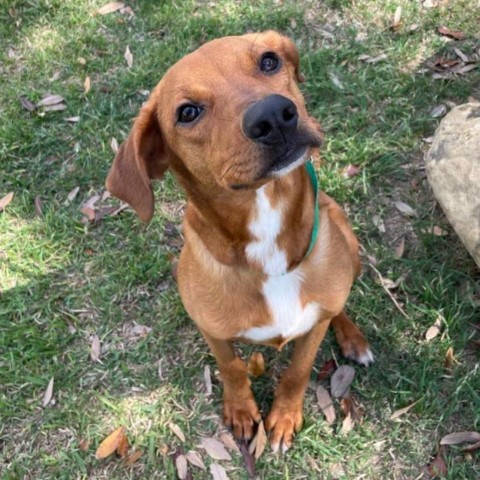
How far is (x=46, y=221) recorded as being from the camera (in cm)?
479

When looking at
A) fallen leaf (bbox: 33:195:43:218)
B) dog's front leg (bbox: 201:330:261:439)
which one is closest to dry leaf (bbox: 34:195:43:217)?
fallen leaf (bbox: 33:195:43:218)

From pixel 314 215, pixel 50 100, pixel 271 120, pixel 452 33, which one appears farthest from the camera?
pixel 50 100

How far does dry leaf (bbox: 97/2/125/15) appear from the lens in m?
6.03

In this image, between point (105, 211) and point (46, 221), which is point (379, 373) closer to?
point (105, 211)

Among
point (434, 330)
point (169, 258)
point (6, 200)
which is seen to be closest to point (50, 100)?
point (6, 200)

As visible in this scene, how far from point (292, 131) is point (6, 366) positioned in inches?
112

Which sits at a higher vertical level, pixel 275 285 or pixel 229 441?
pixel 275 285

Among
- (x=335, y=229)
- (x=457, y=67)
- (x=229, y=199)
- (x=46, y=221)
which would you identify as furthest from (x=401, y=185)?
(x=46, y=221)

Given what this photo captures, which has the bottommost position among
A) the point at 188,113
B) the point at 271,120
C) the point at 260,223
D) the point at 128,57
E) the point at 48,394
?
the point at 48,394

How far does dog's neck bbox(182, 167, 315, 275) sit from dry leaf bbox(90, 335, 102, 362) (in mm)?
1650

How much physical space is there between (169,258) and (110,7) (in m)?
2.92

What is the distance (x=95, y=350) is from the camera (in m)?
4.24

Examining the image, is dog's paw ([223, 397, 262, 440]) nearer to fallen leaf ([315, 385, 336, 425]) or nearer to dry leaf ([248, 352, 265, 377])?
dry leaf ([248, 352, 265, 377])

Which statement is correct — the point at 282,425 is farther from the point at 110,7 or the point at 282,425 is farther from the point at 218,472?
the point at 110,7
